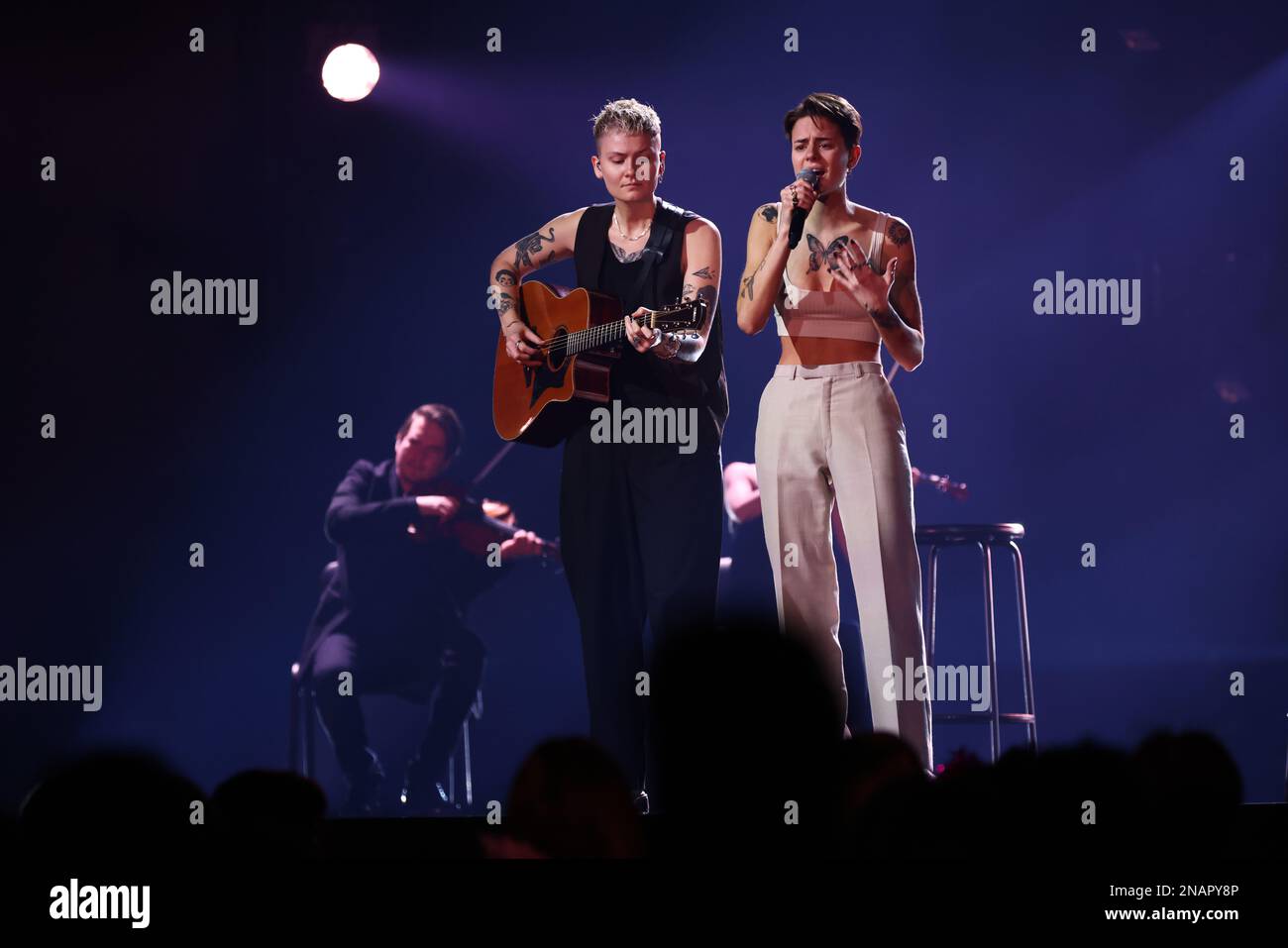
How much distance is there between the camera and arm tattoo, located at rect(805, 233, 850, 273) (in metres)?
4.64

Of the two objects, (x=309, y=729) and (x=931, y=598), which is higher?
(x=931, y=598)

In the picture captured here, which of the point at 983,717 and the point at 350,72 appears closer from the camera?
the point at 983,717

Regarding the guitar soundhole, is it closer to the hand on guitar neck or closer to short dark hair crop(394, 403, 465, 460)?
the hand on guitar neck

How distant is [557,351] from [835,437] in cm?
97

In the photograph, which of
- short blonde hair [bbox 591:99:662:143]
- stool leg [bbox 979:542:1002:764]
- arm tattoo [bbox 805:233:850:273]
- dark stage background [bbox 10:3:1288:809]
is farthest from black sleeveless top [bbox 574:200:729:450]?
stool leg [bbox 979:542:1002:764]

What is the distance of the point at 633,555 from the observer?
4.58 m

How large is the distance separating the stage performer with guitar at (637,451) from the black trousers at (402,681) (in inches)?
29.6

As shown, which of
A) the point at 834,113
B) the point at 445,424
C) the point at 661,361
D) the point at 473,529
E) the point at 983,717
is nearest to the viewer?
the point at 661,361

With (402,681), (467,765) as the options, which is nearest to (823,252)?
(402,681)

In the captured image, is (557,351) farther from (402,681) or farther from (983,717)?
(983,717)

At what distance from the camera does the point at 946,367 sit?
5.44 meters

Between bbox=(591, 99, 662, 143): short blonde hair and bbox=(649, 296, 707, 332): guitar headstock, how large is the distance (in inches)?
27.7

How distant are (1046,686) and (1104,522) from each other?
0.67m
